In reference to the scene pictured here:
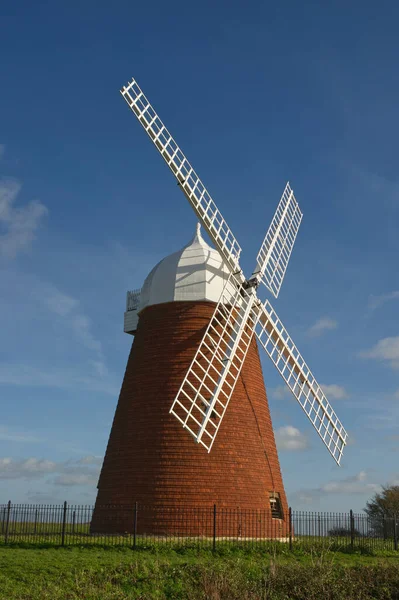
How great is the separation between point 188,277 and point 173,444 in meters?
5.12

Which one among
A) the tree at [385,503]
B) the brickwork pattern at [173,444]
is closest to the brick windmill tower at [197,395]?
the brickwork pattern at [173,444]

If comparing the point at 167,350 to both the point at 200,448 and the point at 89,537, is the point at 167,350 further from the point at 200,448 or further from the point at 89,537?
the point at 89,537

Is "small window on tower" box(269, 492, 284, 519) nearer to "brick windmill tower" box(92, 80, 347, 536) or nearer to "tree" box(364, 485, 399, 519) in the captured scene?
"brick windmill tower" box(92, 80, 347, 536)

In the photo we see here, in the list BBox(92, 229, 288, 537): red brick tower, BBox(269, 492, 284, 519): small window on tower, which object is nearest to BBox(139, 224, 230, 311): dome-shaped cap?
BBox(92, 229, 288, 537): red brick tower

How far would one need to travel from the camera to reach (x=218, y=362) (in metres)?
20.2

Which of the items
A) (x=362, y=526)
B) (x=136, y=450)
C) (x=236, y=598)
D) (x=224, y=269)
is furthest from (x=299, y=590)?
(x=224, y=269)

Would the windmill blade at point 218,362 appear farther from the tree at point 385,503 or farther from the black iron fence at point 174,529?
the tree at point 385,503

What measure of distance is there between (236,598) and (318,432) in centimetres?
992

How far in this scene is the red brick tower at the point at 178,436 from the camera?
1889cm

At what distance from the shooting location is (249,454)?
20000 millimetres

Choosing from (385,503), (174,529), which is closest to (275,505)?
(174,529)

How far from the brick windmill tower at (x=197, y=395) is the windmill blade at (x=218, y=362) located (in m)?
0.04

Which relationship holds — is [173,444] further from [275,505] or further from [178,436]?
[275,505]

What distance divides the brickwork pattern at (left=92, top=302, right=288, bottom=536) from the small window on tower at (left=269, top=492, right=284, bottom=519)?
0.18 metres
